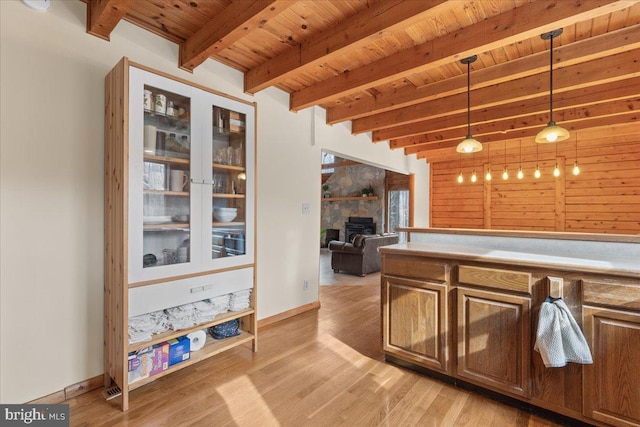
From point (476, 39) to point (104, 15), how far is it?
262 cm

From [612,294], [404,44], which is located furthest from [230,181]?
[612,294]

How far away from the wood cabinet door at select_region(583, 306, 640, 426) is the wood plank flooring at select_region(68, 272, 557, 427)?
35 centimetres

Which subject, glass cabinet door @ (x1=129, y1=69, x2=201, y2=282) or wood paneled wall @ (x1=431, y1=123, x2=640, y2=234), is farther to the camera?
wood paneled wall @ (x1=431, y1=123, x2=640, y2=234)

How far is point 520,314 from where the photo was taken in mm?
1962

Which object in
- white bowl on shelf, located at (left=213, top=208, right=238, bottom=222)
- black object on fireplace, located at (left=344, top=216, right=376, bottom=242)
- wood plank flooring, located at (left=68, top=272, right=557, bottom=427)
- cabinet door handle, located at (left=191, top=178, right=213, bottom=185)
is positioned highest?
cabinet door handle, located at (left=191, top=178, right=213, bottom=185)

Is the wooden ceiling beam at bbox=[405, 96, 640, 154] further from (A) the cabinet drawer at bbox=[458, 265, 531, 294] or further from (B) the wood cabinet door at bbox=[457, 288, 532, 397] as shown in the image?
(B) the wood cabinet door at bbox=[457, 288, 532, 397]

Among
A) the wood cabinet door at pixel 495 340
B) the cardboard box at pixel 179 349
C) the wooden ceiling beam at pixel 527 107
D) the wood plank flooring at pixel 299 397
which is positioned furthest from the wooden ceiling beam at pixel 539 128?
the cardboard box at pixel 179 349

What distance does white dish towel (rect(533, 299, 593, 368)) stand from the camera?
67.1 inches

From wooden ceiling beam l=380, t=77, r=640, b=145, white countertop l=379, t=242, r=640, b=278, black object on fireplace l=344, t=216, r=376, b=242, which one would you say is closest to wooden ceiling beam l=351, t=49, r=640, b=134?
wooden ceiling beam l=380, t=77, r=640, b=145

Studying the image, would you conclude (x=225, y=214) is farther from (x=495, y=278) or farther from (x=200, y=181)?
(x=495, y=278)

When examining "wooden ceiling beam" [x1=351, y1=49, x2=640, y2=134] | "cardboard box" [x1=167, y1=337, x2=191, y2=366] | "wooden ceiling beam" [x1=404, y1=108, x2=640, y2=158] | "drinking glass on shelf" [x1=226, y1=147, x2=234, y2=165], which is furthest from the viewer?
"wooden ceiling beam" [x1=404, y1=108, x2=640, y2=158]

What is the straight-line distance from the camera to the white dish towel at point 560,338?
67.1 inches

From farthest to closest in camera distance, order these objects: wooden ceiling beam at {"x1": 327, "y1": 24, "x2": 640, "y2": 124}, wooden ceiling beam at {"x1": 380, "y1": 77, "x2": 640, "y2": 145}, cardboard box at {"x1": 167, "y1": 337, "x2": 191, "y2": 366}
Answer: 1. wooden ceiling beam at {"x1": 380, "y1": 77, "x2": 640, "y2": 145}
2. wooden ceiling beam at {"x1": 327, "y1": 24, "x2": 640, "y2": 124}
3. cardboard box at {"x1": 167, "y1": 337, "x2": 191, "y2": 366}

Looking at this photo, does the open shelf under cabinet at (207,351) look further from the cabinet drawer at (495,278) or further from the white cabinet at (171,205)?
the cabinet drawer at (495,278)
